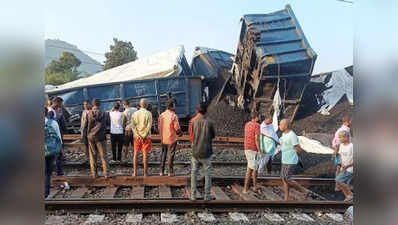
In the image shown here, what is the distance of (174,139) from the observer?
4699 millimetres

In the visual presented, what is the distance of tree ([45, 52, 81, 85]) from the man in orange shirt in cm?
136

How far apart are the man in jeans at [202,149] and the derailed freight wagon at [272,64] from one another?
115cm

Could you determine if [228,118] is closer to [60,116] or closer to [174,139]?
[174,139]

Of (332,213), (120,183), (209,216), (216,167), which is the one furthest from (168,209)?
(332,213)

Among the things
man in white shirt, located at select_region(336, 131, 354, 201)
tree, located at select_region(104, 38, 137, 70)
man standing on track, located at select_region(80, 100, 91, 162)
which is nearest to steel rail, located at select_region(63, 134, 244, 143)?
man standing on track, located at select_region(80, 100, 91, 162)

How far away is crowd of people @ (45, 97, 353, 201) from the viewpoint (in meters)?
4.41

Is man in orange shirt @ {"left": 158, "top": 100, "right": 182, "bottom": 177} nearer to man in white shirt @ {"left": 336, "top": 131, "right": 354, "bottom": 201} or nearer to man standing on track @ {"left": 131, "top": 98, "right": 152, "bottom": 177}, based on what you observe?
man standing on track @ {"left": 131, "top": 98, "right": 152, "bottom": 177}

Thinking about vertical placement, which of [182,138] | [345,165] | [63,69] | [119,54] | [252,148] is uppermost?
[119,54]

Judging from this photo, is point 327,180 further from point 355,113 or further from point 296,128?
point 355,113

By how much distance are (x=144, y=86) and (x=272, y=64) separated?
6.61 feet

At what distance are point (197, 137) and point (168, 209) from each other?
3.31 ft

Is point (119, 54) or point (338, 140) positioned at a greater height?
point (119, 54)

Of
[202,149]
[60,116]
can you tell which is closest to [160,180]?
[202,149]

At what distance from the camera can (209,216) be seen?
13.1ft
